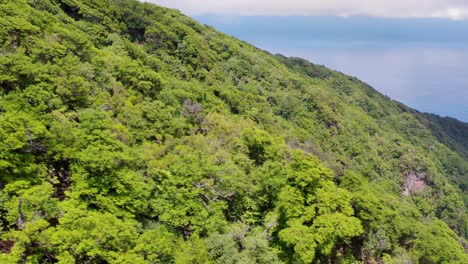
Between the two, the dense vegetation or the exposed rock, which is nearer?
the dense vegetation

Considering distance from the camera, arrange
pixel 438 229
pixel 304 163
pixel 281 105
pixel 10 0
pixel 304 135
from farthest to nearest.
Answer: pixel 281 105
pixel 304 135
pixel 438 229
pixel 10 0
pixel 304 163

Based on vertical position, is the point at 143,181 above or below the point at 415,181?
below

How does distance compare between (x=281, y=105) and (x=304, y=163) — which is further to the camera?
(x=281, y=105)

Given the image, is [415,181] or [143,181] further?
[415,181]

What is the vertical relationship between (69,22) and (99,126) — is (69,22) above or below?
above

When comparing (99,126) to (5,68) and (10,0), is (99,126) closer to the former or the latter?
(5,68)

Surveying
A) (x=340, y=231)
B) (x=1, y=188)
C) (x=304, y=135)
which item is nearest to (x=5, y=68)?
(x=1, y=188)

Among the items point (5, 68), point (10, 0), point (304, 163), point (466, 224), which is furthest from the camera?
point (466, 224)

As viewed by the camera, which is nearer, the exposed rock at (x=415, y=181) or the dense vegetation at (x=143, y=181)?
the dense vegetation at (x=143, y=181)
